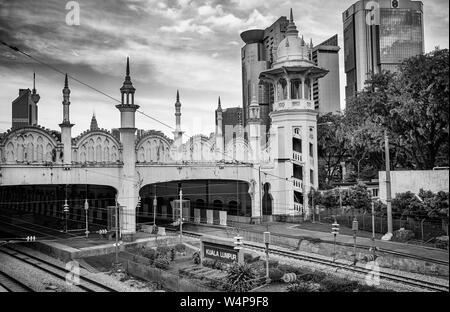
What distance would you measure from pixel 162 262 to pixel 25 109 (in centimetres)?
951

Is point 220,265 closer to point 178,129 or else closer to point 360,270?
point 360,270

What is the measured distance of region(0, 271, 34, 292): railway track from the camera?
14.0m

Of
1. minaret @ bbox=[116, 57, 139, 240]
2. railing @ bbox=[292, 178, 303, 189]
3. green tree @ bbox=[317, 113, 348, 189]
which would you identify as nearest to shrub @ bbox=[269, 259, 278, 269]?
minaret @ bbox=[116, 57, 139, 240]

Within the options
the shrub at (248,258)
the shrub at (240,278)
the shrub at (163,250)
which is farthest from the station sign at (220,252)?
the shrub at (163,250)

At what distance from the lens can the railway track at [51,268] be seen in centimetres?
1422

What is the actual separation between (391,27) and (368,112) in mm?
15339

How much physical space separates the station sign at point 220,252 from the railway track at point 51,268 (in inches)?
164

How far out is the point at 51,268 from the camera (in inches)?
650

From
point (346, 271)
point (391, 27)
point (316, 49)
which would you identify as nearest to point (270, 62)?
point (316, 49)

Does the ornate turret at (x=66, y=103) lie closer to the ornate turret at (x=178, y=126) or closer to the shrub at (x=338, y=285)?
the ornate turret at (x=178, y=126)

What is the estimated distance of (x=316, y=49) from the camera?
29.1m

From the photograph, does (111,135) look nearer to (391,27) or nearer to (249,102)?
(249,102)

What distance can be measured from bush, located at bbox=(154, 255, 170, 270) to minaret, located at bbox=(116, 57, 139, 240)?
4842mm

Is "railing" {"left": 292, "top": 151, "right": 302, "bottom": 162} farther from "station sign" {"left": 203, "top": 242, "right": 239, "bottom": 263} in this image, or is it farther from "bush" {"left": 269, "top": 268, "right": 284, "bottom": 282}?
"bush" {"left": 269, "top": 268, "right": 284, "bottom": 282}
